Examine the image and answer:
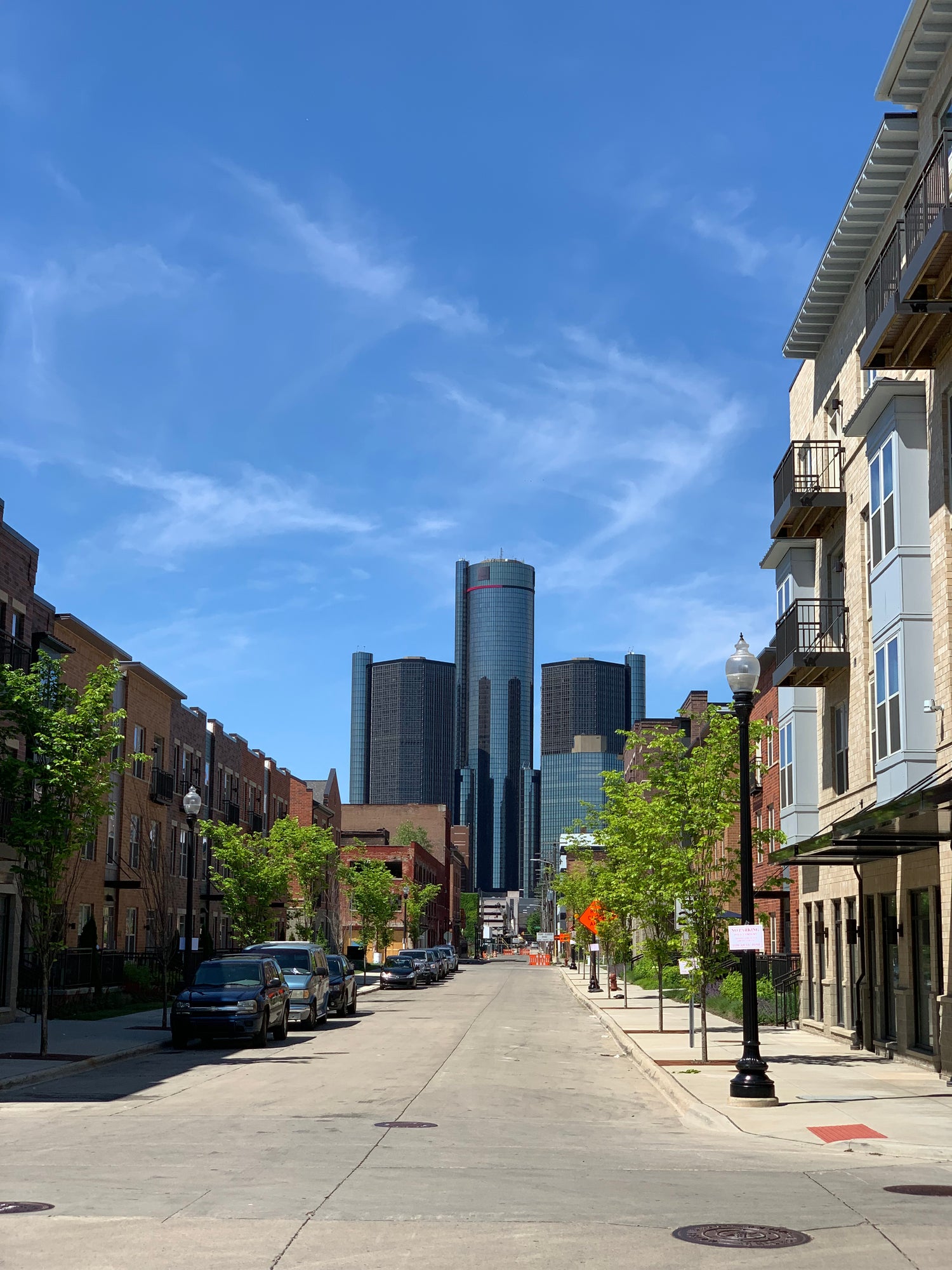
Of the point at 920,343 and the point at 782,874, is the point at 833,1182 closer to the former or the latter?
the point at 920,343

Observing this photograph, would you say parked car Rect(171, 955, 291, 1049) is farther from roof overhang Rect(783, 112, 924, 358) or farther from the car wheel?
roof overhang Rect(783, 112, 924, 358)

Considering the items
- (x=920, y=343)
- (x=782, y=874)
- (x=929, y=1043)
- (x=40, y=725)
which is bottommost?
(x=929, y=1043)

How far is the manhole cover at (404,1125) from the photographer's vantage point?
15.3m

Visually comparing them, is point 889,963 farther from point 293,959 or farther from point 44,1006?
point 293,959

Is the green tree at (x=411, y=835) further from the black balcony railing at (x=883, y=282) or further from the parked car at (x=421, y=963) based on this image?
the black balcony railing at (x=883, y=282)

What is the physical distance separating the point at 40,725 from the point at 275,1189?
15.4 metres

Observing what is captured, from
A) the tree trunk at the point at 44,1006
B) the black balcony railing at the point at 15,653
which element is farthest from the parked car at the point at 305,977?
the black balcony railing at the point at 15,653

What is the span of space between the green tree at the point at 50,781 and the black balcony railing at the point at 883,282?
48.8ft

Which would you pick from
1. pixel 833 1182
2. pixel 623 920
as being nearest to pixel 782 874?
pixel 623 920

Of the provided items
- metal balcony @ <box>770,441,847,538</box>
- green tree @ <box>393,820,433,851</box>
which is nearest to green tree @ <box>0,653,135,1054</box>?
metal balcony @ <box>770,441,847,538</box>

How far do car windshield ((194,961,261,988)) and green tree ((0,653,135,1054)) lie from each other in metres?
3.25

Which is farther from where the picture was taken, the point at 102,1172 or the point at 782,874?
the point at 782,874

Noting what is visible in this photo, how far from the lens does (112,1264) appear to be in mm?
8148

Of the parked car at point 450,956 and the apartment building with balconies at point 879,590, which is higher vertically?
the apartment building with balconies at point 879,590
